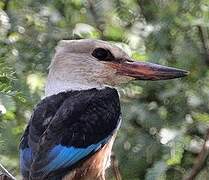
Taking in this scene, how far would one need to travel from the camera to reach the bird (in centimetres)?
697

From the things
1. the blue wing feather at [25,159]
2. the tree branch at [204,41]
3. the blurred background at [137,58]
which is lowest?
the blurred background at [137,58]

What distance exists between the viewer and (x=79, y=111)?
7211 millimetres

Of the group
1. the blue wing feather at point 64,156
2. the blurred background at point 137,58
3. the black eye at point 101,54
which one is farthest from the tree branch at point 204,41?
the blue wing feather at point 64,156

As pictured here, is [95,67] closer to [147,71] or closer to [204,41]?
[147,71]

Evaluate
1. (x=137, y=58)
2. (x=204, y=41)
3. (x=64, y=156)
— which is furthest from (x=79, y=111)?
(x=204, y=41)

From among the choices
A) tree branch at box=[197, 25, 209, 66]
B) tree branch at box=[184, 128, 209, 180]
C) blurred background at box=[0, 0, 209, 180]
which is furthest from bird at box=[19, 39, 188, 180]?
tree branch at box=[197, 25, 209, 66]

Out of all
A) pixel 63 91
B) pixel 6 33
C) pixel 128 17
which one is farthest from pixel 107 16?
pixel 63 91

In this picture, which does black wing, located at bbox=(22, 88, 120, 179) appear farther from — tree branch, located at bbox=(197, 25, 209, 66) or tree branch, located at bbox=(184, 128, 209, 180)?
tree branch, located at bbox=(197, 25, 209, 66)

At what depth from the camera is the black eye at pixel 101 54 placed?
25.4 feet

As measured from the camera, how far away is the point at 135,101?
8.37 m

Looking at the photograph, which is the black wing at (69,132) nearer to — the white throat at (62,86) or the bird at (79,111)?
the bird at (79,111)

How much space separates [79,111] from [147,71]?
2.33 ft

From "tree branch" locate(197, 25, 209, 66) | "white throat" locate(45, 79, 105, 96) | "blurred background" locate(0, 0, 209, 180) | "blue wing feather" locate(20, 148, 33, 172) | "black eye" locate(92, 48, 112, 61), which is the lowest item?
"blurred background" locate(0, 0, 209, 180)

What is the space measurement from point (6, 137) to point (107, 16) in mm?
1249
